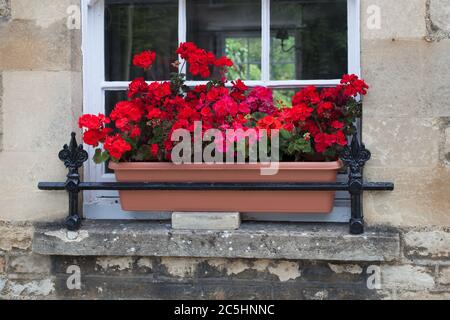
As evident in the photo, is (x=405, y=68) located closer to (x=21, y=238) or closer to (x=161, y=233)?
(x=161, y=233)

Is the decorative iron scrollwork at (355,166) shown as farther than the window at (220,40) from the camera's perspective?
No

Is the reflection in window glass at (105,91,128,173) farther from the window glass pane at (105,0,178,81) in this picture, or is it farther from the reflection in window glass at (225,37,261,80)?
the reflection in window glass at (225,37,261,80)

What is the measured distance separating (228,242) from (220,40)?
349 centimetres

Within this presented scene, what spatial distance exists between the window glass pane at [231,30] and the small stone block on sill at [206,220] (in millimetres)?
1887

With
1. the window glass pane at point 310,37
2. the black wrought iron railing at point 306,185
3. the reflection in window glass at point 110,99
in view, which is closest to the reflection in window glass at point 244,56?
the window glass pane at point 310,37

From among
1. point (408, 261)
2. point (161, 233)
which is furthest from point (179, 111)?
point (408, 261)

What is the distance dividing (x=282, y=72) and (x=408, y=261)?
3.63 metres

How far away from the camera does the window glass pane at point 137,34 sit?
3027 millimetres

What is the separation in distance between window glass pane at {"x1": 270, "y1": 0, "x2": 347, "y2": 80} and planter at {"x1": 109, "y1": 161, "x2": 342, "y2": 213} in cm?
204

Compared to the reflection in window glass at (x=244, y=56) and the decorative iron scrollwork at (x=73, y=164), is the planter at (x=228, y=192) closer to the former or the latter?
the decorative iron scrollwork at (x=73, y=164)

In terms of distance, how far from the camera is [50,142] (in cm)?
268

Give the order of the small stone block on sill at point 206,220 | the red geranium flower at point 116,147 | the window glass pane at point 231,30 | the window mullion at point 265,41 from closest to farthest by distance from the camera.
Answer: the red geranium flower at point 116,147 < the small stone block on sill at point 206,220 < the window mullion at point 265,41 < the window glass pane at point 231,30

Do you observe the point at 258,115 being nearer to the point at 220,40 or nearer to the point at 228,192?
the point at 228,192

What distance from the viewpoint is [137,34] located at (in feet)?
12.6
